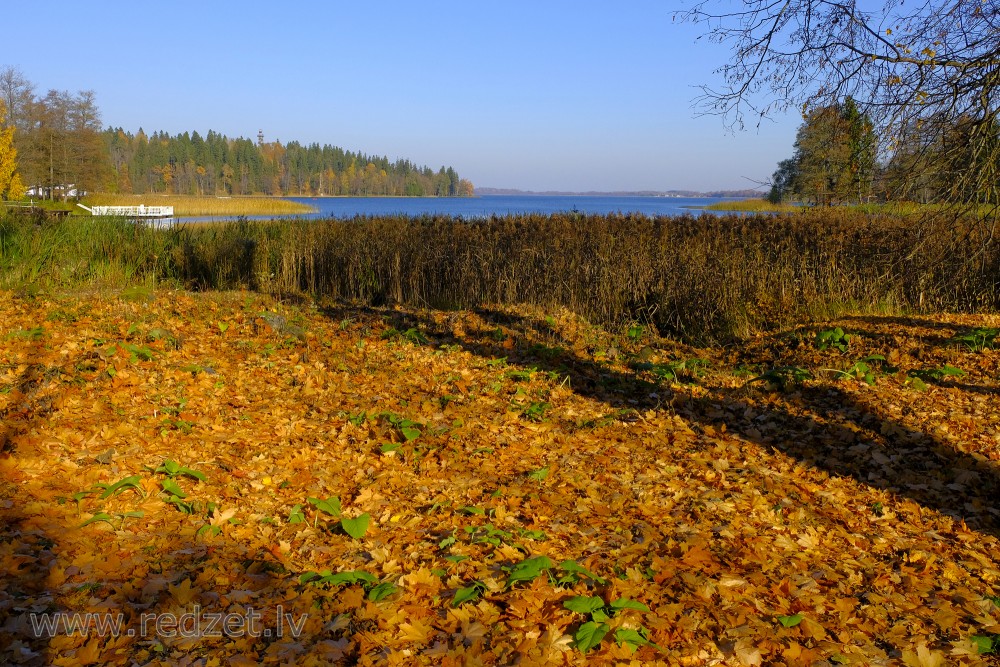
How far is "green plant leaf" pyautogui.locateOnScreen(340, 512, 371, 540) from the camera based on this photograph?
13.1 feet

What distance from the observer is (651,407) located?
6.76 metres

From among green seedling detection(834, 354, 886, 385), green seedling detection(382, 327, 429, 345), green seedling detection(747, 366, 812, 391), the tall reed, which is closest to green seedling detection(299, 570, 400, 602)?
green seedling detection(747, 366, 812, 391)

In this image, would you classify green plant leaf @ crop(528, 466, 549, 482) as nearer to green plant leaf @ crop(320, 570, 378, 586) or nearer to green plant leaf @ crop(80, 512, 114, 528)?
green plant leaf @ crop(320, 570, 378, 586)

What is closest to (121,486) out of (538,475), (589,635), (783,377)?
(538,475)

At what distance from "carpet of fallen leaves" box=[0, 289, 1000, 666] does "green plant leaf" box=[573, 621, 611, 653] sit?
2 cm

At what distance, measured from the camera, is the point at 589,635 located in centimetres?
305

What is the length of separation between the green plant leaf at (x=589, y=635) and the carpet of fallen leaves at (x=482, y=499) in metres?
0.02

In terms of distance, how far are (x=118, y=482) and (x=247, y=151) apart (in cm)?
14232

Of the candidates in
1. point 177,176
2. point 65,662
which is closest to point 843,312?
point 65,662

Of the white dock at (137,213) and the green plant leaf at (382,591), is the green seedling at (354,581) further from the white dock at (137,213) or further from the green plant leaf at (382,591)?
→ the white dock at (137,213)

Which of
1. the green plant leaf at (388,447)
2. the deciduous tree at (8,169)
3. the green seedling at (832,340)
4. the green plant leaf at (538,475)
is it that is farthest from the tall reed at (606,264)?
the deciduous tree at (8,169)

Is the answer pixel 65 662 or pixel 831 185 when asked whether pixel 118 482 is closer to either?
pixel 65 662

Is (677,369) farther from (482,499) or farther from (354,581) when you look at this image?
(354,581)

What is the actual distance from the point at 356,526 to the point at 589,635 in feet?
5.13
